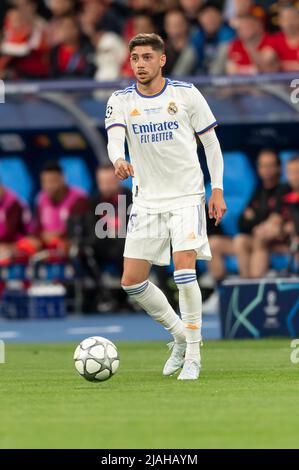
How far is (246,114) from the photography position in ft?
63.0

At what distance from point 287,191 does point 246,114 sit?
1.73m

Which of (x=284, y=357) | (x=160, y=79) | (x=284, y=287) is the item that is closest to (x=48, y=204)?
(x=284, y=287)

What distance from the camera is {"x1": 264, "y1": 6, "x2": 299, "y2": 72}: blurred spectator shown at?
18.4 metres

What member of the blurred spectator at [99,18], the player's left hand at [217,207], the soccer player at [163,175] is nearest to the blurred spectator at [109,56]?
the blurred spectator at [99,18]

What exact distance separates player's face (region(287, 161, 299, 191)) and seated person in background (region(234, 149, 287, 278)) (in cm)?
21

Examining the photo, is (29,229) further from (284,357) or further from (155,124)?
(155,124)

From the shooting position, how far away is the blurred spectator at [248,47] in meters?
18.7

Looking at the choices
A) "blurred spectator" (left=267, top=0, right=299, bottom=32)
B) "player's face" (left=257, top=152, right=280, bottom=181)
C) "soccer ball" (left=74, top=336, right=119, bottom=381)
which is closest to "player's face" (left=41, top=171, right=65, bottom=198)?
"player's face" (left=257, top=152, right=280, bottom=181)

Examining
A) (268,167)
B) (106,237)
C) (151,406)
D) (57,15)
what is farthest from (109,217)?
(151,406)

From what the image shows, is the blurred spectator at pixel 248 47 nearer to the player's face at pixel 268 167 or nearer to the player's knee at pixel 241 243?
the player's face at pixel 268 167

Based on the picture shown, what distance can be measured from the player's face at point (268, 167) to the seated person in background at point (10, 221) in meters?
3.96

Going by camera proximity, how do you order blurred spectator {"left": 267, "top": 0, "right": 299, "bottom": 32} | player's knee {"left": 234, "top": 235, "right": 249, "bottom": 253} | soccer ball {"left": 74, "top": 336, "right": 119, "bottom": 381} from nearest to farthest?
soccer ball {"left": 74, "top": 336, "right": 119, "bottom": 381}
player's knee {"left": 234, "top": 235, "right": 249, "bottom": 253}
blurred spectator {"left": 267, "top": 0, "right": 299, "bottom": 32}

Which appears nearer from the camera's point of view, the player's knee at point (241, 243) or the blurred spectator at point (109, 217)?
the player's knee at point (241, 243)

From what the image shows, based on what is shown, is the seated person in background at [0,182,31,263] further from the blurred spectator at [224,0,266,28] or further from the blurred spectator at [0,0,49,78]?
the blurred spectator at [224,0,266,28]
